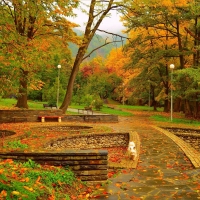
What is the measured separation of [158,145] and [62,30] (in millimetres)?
11981

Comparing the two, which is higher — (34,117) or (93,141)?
(34,117)

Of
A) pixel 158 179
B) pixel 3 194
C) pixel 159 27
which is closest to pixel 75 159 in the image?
pixel 158 179

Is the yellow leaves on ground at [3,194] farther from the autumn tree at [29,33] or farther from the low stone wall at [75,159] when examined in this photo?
the autumn tree at [29,33]

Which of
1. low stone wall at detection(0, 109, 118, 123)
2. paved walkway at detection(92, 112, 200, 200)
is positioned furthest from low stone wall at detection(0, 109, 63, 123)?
paved walkway at detection(92, 112, 200, 200)

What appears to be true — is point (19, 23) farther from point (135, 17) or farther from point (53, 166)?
point (53, 166)

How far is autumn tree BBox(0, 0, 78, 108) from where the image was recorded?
10.3 m

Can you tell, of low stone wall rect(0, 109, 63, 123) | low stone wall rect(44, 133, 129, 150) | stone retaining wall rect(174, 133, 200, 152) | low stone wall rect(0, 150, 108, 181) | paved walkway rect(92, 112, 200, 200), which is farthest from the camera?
low stone wall rect(0, 109, 63, 123)

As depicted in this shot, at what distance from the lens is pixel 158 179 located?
6.71 metres

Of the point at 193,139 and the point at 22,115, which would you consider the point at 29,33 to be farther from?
the point at 193,139

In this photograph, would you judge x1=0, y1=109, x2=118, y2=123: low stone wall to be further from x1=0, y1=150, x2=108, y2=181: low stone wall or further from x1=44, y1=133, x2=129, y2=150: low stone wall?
x1=0, y1=150, x2=108, y2=181: low stone wall

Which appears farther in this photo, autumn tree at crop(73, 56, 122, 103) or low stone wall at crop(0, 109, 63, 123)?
autumn tree at crop(73, 56, 122, 103)

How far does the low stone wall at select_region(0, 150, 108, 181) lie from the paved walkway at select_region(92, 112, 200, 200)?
0.44 metres

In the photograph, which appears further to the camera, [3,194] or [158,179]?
[158,179]

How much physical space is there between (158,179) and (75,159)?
210cm
